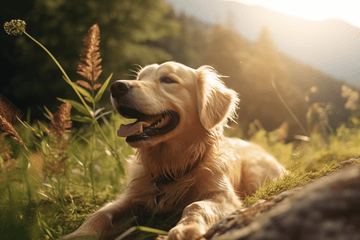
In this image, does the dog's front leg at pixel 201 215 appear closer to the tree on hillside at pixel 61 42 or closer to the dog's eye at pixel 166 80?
the dog's eye at pixel 166 80

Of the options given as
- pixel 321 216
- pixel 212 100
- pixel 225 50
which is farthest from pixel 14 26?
pixel 225 50

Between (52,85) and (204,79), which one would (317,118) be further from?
(52,85)

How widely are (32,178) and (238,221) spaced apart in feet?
5.86

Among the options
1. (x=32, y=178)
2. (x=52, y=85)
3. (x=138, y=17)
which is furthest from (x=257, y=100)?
(x=32, y=178)

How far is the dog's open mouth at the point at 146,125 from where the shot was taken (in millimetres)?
2129

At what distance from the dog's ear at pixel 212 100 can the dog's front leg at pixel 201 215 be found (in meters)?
0.67

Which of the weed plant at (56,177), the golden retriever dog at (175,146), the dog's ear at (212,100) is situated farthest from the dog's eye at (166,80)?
the weed plant at (56,177)

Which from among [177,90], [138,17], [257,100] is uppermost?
[138,17]

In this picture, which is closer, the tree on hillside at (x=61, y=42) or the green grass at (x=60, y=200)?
the green grass at (x=60, y=200)

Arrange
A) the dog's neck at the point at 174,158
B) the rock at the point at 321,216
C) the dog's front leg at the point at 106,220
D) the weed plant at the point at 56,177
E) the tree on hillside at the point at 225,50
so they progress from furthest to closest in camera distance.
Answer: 1. the tree on hillside at the point at 225,50
2. the dog's neck at the point at 174,158
3. the dog's front leg at the point at 106,220
4. the weed plant at the point at 56,177
5. the rock at the point at 321,216

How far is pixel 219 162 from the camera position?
2398 mm

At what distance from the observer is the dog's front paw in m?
1.37

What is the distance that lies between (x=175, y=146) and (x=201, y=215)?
839mm

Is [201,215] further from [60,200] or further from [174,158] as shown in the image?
[60,200]
